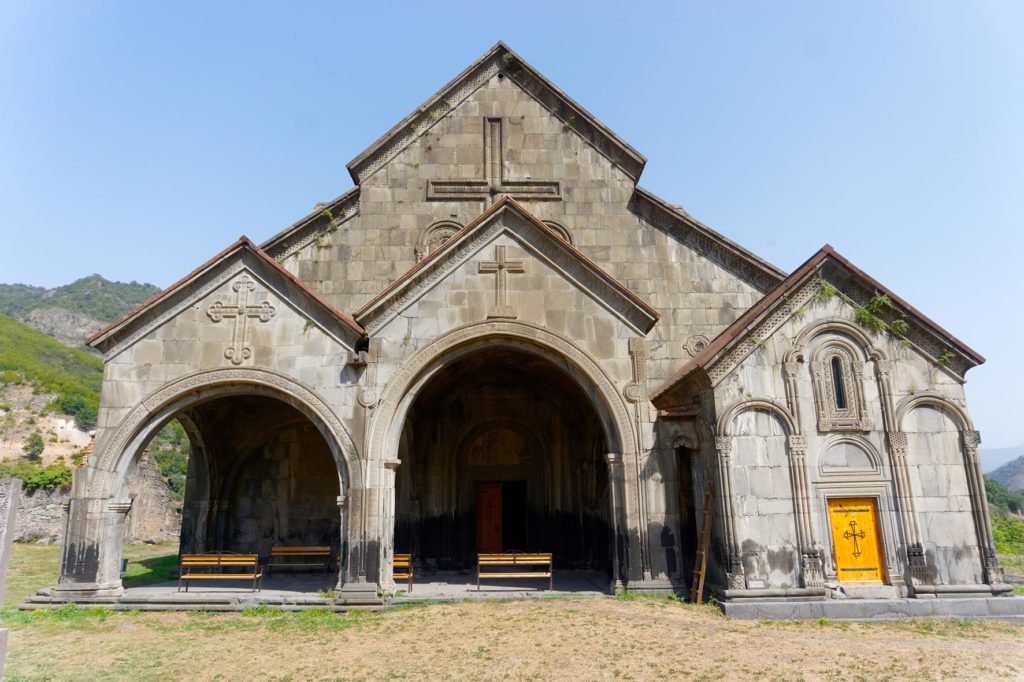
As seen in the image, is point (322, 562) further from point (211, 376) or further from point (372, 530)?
point (211, 376)

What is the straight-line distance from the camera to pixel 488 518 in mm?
13906

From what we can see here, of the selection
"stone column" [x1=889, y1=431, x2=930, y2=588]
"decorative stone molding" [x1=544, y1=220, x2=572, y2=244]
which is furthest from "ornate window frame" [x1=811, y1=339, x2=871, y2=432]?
"decorative stone molding" [x1=544, y1=220, x2=572, y2=244]

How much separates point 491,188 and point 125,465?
8198mm

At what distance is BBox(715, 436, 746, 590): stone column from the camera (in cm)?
884

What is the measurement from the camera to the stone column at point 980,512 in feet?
29.1

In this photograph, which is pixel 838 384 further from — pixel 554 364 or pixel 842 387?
pixel 554 364

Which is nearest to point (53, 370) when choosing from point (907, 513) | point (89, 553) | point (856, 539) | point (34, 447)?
point (34, 447)

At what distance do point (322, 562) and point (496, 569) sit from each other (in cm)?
363

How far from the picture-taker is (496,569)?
1221 centimetres

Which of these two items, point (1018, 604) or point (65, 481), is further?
point (65, 481)

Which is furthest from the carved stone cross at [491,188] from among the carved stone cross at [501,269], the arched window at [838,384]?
the arched window at [838,384]

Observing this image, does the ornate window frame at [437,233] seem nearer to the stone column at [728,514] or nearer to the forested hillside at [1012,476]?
the stone column at [728,514]

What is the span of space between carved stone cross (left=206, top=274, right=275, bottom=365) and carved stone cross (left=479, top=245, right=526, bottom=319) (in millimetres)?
3632

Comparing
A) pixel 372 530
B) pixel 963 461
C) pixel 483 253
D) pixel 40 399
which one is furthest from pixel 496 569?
pixel 40 399
